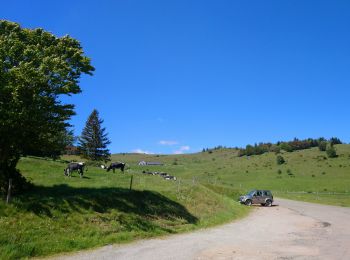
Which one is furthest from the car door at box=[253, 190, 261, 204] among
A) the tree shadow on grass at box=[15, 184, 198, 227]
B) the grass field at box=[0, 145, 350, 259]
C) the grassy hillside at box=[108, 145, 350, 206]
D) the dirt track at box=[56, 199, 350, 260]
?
the tree shadow on grass at box=[15, 184, 198, 227]

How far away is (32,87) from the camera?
23.8m

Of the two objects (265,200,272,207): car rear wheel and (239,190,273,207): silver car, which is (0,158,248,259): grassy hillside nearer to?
(239,190,273,207): silver car

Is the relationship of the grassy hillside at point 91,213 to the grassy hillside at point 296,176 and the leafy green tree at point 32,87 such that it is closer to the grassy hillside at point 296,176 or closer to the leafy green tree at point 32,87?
the leafy green tree at point 32,87

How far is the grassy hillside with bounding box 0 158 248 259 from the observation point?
1939cm

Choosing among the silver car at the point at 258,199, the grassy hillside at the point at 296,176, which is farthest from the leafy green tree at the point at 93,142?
the silver car at the point at 258,199

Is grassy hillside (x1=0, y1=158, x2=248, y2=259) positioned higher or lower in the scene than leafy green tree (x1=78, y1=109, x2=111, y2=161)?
lower

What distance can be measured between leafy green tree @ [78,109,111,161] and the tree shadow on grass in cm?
7206

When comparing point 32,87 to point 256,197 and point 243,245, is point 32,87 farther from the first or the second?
point 256,197

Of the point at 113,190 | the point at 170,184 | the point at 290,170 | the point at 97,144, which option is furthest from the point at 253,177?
the point at 113,190

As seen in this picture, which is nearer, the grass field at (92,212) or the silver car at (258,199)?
the grass field at (92,212)

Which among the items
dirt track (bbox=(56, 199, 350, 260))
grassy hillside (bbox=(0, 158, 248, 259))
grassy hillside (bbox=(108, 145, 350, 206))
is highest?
grassy hillside (bbox=(108, 145, 350, 206))

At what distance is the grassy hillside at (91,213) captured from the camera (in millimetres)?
19391

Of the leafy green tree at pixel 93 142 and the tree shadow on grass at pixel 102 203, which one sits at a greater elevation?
the leafy green tree at pixel 93 142

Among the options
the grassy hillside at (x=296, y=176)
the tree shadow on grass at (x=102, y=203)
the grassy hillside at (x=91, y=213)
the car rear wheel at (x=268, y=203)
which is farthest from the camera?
the grassy hillside at (x=296, y=176)
